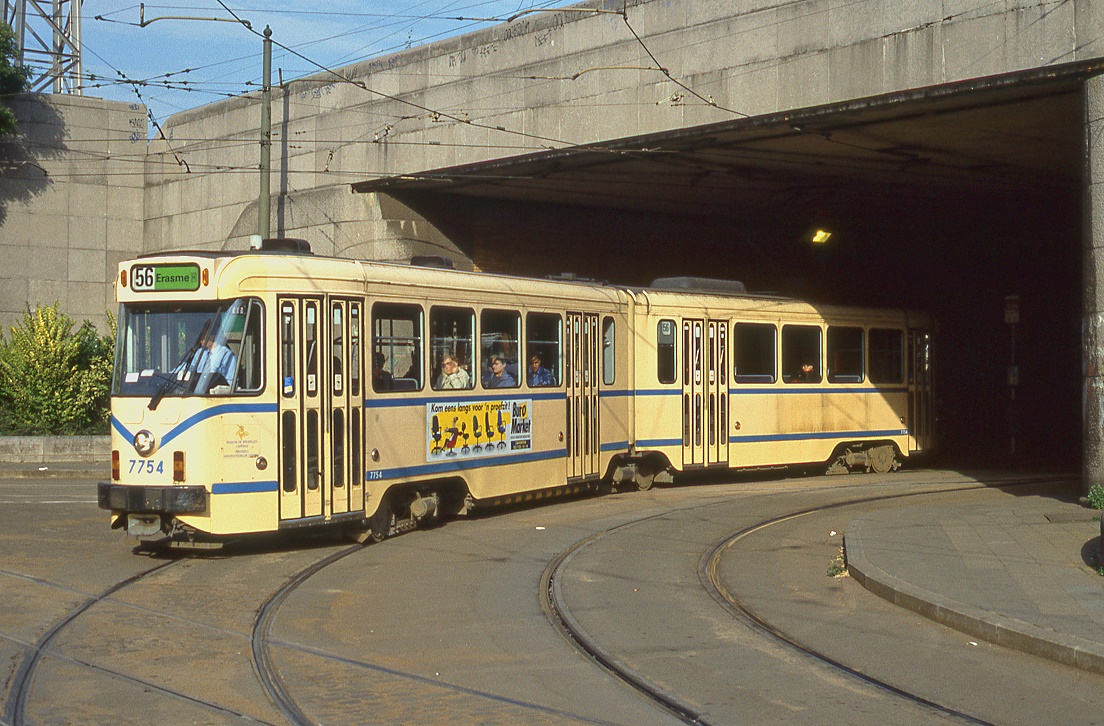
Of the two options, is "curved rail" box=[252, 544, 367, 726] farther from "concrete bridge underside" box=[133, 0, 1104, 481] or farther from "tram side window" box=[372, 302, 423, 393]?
"concrete bridge underside" box=[133, 0, 1104, 481]

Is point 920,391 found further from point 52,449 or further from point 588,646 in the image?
point 52,449

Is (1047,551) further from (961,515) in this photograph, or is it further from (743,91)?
(743,91)

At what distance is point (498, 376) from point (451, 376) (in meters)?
0.97

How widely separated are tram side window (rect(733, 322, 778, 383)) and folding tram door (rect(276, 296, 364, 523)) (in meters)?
8.28

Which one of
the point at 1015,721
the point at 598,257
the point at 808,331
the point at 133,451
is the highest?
the point at 598,257

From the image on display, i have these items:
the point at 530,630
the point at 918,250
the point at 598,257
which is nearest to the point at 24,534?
the point at 530,630

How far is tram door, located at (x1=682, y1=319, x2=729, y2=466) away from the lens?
18.6 metres

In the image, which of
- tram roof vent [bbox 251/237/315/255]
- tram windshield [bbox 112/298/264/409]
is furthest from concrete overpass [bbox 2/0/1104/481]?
tram windshield [bbox 112/298/264/409]

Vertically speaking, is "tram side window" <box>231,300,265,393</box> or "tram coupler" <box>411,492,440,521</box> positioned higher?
"tram side window" <box>231,300,265,393</box>

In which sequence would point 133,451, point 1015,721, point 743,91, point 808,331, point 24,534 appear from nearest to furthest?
point 1015,721, point 133,451, point 24,534, point 743,91, point 808,331

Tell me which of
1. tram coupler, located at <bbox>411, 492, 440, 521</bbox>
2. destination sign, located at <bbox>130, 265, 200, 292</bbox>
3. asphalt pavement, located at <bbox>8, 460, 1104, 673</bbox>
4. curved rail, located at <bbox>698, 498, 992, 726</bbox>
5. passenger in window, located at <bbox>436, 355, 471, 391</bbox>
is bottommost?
curved rail, located at <bbox>698, 498, 992, 726</bbox>

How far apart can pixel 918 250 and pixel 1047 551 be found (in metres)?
23.0

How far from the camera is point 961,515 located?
45.5ft

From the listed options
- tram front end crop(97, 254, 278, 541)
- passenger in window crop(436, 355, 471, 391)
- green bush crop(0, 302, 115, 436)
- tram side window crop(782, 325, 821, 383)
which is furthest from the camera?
green bush crop(0, 302, 115, 436)
